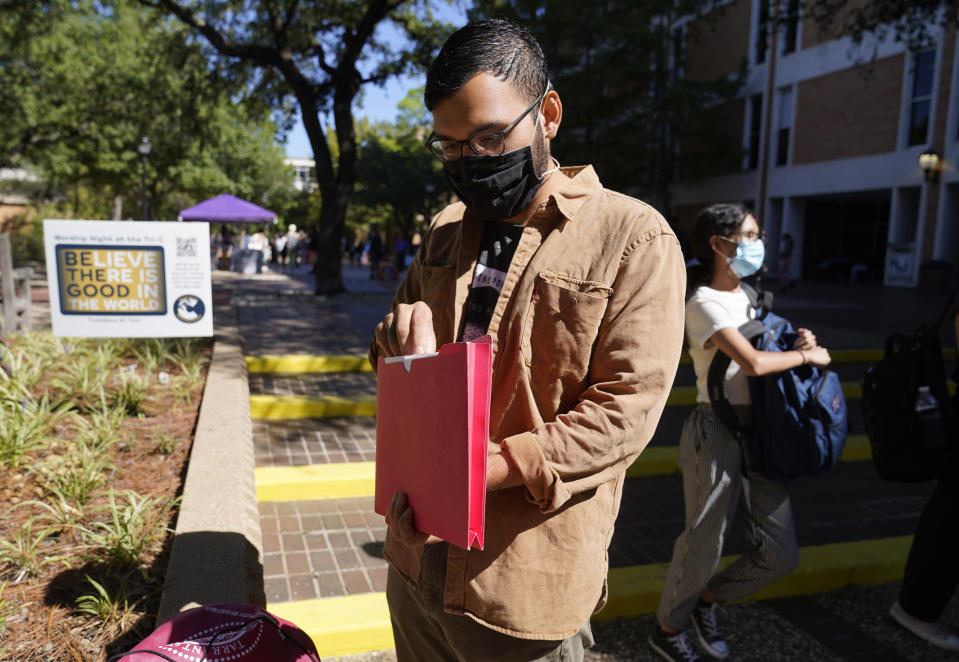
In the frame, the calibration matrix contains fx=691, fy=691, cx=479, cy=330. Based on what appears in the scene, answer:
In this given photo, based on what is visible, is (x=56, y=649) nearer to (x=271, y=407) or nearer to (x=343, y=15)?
(x=271, y=407)

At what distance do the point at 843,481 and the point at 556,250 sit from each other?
5.39 m

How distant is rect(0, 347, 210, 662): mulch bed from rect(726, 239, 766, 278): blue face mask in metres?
A: 2.88

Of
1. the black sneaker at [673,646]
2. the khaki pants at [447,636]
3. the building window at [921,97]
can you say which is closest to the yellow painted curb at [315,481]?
the black sneaker at [673,646]

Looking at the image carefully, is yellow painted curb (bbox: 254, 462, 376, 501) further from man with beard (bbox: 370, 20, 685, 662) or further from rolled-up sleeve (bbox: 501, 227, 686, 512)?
rolled-up sleeve (bbox: 501, 227, 686, 512)

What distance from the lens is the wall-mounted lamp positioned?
20000mm

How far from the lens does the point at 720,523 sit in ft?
9.96

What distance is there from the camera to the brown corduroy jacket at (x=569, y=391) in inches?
54.6

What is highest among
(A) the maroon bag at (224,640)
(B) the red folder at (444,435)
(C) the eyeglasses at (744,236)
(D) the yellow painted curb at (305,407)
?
(C) the eyeglasses at (744,236)

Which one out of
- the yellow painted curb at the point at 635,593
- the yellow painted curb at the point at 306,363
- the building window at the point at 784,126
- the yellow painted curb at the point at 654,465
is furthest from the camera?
the building window at the point at 784,126

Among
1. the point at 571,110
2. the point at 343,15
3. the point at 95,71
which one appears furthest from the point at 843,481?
the point at 95,71

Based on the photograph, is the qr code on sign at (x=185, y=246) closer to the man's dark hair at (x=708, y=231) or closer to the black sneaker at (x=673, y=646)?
the man's dark hair at (x=708, y=231)

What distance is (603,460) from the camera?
1.40m

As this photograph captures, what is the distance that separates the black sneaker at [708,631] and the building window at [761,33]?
83.1ft

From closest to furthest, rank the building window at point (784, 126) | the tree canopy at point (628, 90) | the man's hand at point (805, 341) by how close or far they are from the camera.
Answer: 1. the man's hand at point (805, 341)
2. the tree canopy at point (628, 90)
3. the building window at point (784, 126)
